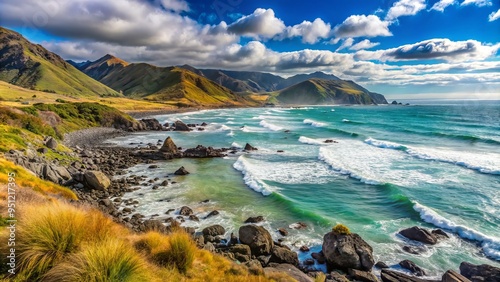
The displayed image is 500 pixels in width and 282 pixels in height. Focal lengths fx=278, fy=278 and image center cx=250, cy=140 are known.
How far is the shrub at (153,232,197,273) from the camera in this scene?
28.8 ft

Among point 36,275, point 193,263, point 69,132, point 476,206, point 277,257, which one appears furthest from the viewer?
point 69,132

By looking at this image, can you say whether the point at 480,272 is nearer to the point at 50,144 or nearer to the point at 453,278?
the point at 453,278

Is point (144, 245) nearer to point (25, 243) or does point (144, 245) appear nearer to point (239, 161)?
point (25, 243)

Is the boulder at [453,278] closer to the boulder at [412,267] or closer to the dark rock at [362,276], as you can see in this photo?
the boulder at [412,267]

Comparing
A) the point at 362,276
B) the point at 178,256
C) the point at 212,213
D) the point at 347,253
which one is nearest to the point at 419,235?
the point at 347,253

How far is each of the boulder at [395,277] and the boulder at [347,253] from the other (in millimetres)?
731

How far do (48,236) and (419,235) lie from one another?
63.0 ft

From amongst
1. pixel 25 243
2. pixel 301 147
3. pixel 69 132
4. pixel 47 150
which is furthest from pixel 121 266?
pixel 69 132

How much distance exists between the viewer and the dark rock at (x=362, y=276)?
13.3 metres

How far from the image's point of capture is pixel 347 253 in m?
14.2

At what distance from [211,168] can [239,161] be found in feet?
13.9

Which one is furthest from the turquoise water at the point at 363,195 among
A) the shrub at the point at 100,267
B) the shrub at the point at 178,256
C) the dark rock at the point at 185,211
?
the shrub at the point at 100,267

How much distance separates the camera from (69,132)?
186ft

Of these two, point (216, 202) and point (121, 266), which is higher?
point (121, 266)
